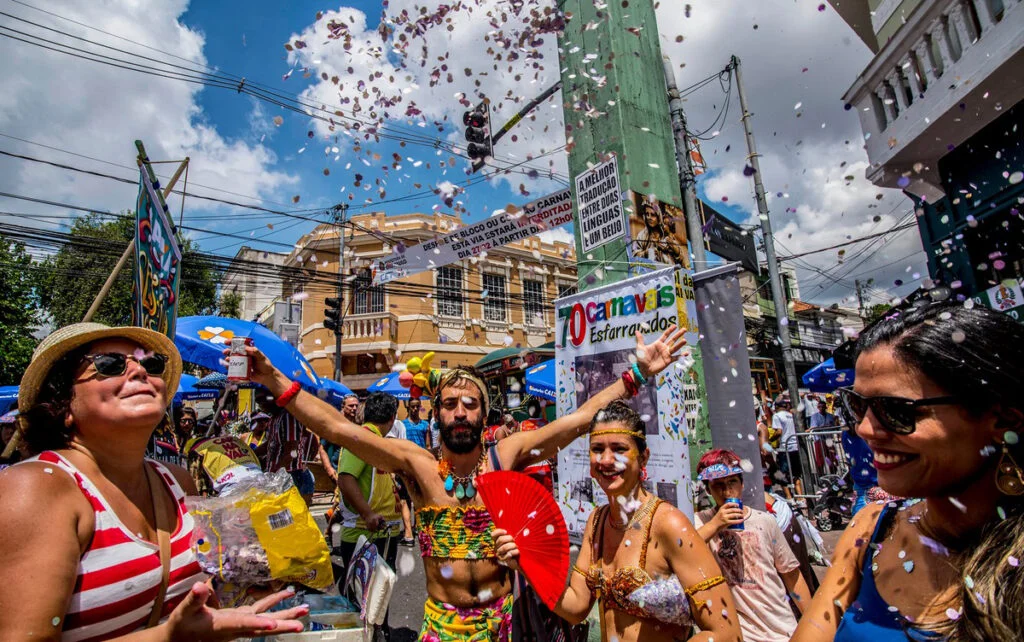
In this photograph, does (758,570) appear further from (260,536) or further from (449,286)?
(449,286)

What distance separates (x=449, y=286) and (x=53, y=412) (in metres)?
22.3

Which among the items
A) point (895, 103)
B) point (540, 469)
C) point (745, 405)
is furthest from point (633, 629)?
point (895, 103)

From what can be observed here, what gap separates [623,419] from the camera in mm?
2582

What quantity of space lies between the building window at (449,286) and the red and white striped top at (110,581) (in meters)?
21.7

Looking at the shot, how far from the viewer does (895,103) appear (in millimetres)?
9234

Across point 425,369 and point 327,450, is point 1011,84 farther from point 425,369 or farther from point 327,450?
point 327,450

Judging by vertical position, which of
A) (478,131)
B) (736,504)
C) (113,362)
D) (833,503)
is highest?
(478,131)

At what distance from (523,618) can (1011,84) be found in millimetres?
9047

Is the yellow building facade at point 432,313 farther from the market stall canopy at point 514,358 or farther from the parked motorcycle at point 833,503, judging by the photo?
the parked motorcycle at point 833,503

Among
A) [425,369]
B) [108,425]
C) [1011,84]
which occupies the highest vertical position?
[1011,84]

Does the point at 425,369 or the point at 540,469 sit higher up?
the point at 425,369

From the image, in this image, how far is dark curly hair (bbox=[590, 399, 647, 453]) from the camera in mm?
2562

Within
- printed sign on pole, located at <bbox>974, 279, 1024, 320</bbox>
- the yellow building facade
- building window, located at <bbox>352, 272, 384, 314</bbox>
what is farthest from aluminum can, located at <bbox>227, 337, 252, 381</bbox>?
building window, located at <bbox>352, 272, 384, 314</bbox>

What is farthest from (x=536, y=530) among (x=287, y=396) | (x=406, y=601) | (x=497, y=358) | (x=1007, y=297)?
(x=497, y=358)
